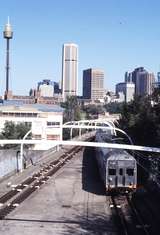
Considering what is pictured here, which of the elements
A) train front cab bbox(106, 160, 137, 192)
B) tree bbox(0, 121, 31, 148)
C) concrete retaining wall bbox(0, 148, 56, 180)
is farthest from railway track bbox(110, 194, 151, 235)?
tree bbox(0, 121, 31, 148)

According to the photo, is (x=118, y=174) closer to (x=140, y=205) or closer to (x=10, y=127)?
(x=140, y=205)

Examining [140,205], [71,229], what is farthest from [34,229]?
[140,205]

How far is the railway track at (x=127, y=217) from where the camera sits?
88.9 ft

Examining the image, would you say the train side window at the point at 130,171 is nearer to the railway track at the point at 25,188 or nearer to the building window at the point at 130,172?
the building window at the point at 130,172

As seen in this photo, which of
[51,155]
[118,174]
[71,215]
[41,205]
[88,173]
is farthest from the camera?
[51,155]

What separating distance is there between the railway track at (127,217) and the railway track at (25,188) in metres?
6.65

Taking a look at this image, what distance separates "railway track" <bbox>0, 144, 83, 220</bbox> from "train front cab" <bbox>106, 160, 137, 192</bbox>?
6.47 m

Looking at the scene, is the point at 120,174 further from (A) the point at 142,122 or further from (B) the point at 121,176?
(A) the point at 142,122

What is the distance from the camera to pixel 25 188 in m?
43.3

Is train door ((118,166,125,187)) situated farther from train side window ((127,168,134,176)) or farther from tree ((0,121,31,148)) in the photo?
tree ((0,121,31,148))

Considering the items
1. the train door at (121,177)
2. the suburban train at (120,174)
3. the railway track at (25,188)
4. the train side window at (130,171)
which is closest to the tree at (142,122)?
the railway track at (25,188)

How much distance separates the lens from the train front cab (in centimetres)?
3750

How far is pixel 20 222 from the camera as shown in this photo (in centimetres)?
2892

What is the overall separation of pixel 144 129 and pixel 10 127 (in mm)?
41993
